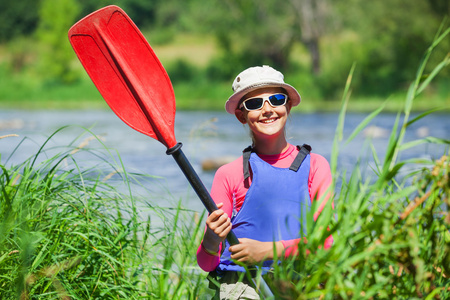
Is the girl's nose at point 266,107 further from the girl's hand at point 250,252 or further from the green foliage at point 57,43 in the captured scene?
the green foliage at point 57,43

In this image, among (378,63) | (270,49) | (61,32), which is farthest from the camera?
(61,32)

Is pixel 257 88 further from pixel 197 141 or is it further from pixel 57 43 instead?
pixel 57 43

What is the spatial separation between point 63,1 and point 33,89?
857 cm

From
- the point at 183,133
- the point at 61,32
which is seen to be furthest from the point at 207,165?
the point at 61,32

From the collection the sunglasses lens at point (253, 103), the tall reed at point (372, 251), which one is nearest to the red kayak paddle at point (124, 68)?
→ the sunglasses lens at point (253, 103)

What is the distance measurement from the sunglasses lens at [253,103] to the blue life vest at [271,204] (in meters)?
0.22

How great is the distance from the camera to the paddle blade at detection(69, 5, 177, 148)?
8.17 feet

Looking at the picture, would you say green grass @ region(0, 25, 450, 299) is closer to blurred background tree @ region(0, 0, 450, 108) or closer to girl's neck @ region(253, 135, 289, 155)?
girl's neck @ region(253, 135, 289, 155)

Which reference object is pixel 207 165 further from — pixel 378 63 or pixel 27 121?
pixel 378 63

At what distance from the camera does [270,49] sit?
33.2 meters

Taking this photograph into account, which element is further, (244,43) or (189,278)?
(244,43)

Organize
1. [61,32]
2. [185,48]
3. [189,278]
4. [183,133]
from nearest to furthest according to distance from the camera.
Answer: [189,278] < [183,133] < [61,32] < [185,48]

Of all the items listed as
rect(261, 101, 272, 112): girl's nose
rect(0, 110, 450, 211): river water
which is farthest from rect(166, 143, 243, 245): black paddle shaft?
rect(0, 110, 450, 211): river water

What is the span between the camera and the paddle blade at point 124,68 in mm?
2490
